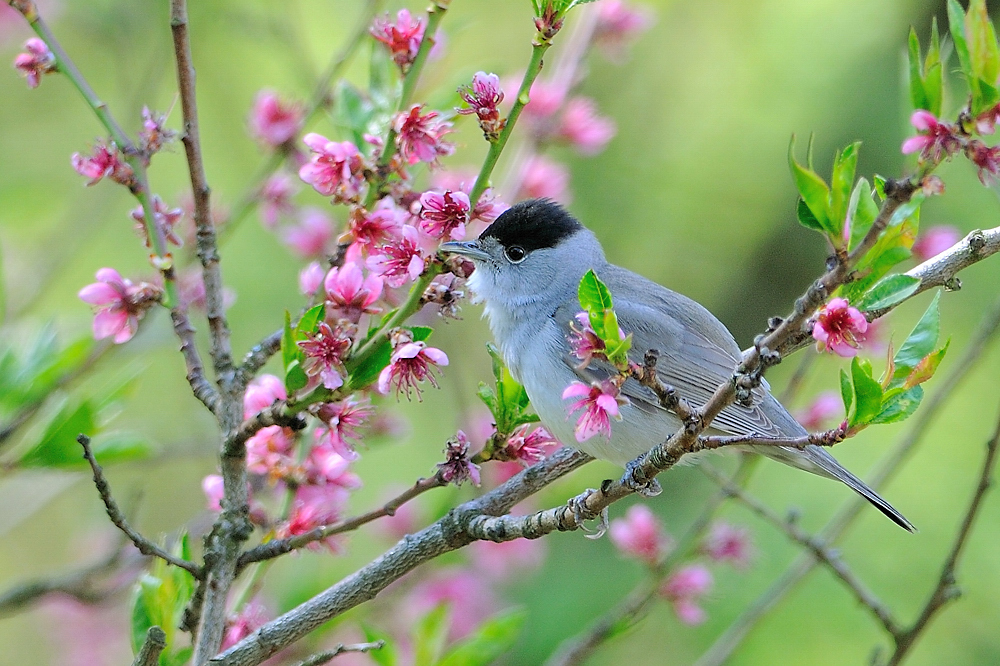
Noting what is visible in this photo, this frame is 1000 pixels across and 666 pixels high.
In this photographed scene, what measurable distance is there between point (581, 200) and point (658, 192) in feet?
1.67

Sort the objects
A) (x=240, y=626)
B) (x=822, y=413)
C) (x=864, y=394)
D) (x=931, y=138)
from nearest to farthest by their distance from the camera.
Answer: (x=931, y=138)
(x=864, y=394)
(x=240, y=626)
(x=822, y=413)

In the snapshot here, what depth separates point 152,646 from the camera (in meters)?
1.74

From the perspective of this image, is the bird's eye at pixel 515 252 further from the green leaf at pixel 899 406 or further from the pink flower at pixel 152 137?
the green leaf at pixel 899 406

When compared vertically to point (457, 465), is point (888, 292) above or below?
below

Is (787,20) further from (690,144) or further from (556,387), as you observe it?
(556,387)

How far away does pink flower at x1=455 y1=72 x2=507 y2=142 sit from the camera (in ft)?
6.07

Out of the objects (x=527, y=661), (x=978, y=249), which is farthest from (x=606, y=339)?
(x=527, y=661)

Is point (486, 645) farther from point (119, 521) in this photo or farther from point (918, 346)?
point (918, 346)

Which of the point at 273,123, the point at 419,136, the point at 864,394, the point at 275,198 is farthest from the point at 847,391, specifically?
the point at 273,123

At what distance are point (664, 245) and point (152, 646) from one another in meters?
4.98

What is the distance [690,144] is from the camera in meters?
6.28

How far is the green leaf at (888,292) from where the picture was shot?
1566 millimetres

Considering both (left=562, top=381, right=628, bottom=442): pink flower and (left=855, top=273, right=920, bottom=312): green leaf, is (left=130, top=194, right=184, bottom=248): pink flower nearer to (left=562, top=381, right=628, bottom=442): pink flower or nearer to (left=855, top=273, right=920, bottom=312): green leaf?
(left=562, top=381, right=628, bottom=442): pink flower

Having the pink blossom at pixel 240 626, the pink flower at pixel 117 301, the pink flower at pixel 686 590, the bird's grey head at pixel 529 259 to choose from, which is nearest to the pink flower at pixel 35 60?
the pink flower at pixel 117 301
